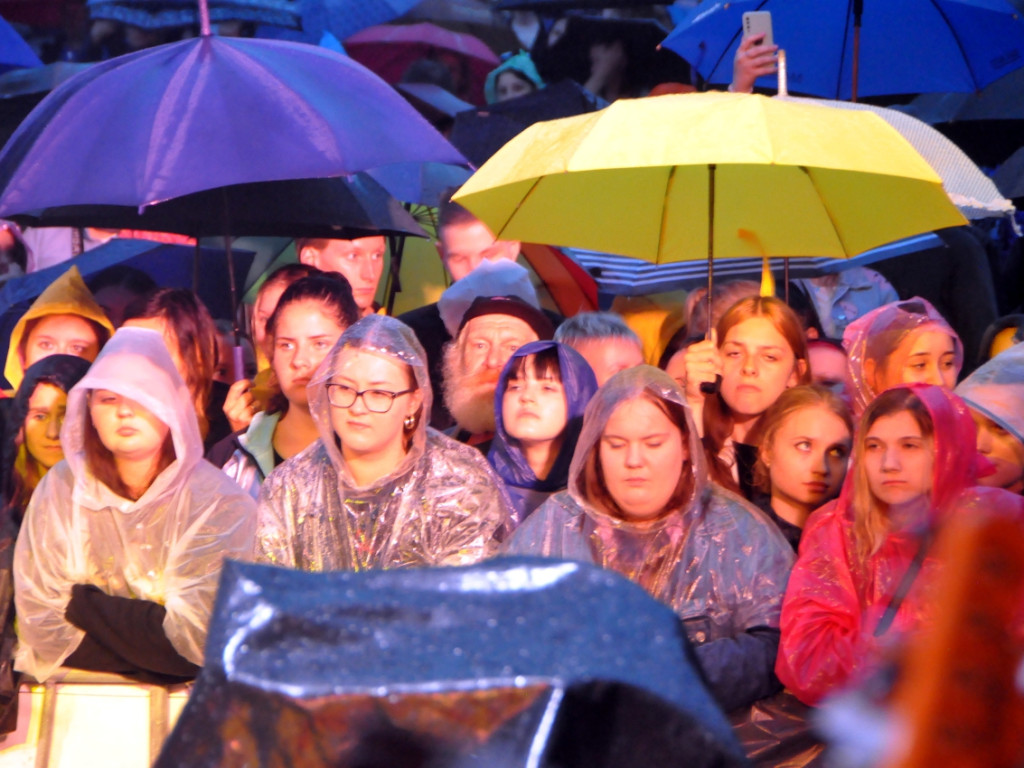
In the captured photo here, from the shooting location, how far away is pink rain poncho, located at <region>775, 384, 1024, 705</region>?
282 cm

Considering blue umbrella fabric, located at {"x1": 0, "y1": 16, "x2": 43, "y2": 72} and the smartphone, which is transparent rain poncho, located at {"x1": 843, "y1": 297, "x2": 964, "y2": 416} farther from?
A: blue umbrella fabric, located at {"x1": 0, "y1": 16, "x2": 43, "y2": 72}

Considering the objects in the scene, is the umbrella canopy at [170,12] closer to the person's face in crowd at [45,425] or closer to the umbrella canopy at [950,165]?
the person's face in crowd at [45,425]

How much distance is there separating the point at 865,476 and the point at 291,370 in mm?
1902

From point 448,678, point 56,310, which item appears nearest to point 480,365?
point 56,310

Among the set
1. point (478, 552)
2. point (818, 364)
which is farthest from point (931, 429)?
point (818, 364)

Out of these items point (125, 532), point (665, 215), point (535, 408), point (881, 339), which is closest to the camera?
point (125, 532)

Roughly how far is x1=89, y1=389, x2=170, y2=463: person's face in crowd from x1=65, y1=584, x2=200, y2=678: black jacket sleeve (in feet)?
1.24

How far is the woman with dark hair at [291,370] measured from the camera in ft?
13.1

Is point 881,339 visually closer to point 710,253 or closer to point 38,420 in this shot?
point 710,253

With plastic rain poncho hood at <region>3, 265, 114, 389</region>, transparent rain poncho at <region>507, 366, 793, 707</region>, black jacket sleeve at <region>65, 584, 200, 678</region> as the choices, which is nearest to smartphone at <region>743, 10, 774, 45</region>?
transparent rain poncho at <region>507, 366, 793, 707</region>

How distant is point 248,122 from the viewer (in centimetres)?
388

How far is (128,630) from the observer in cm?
318

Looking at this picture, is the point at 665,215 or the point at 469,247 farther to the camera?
the point at 469,247

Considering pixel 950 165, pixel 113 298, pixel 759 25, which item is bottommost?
pixel 113 298
